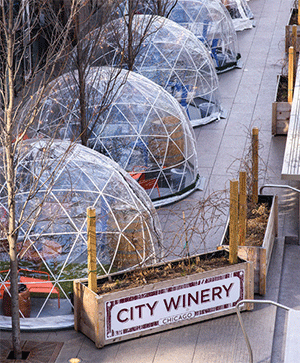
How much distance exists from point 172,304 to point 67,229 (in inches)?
85.5

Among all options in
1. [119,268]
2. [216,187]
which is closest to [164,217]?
[216,187]

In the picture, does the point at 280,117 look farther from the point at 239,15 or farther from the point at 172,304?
the point at 239,15

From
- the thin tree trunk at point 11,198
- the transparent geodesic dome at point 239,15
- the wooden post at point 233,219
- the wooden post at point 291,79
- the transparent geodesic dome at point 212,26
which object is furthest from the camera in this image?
the transparent geodesic dome at point 239,15

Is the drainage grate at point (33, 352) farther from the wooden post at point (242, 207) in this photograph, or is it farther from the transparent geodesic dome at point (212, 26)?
the transparent geodesic dome at point (212, 26)

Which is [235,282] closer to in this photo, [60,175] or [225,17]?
[60,175]

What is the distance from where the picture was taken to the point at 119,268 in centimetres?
1170

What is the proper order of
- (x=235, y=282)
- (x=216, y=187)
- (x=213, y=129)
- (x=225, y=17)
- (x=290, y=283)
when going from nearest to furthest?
(x=235, y=282) → (x=290, y=283) → (x=216, y=187) → (x=213, y=129) → (x=225, y=17)

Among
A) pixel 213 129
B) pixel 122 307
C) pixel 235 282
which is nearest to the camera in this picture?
pixel 122 307

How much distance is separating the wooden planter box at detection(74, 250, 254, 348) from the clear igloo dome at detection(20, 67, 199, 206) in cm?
464

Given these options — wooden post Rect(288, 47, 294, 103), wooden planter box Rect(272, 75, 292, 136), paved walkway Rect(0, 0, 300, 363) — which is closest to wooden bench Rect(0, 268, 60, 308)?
paved walkway Rect(0, 0, 300, 363)

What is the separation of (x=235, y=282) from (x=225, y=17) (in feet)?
48.5

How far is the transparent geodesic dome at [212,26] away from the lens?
914 inches

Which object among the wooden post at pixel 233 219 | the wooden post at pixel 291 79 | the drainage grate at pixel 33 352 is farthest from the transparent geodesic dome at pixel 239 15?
the drainage grate at pixel 33 352

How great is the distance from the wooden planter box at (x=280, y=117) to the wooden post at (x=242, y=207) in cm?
714
